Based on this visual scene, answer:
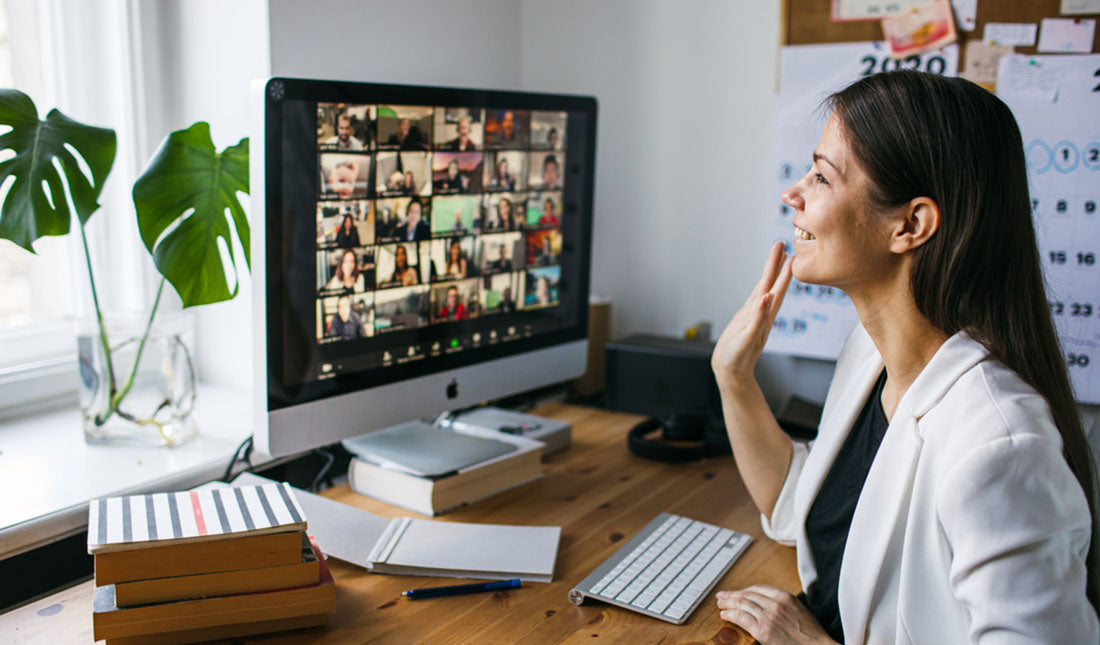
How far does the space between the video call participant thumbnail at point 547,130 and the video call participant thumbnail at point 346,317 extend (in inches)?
17.2

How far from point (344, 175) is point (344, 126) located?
0.07m

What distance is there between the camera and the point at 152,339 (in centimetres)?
147

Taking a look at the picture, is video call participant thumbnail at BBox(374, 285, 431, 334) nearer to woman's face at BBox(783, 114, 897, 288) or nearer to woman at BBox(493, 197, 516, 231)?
woman at BBox(493, 197, 516, 231)

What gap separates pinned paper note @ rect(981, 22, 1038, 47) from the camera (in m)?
1.60

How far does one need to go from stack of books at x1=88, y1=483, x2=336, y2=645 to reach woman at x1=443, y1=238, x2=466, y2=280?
515 millimetres

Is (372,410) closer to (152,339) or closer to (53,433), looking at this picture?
(152,339)

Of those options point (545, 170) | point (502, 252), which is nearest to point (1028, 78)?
point (545, 170)

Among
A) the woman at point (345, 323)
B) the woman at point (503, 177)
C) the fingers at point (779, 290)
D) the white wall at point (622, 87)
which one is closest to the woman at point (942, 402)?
the fingers at point (779, 290)

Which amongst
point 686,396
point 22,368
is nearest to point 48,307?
point 22,368

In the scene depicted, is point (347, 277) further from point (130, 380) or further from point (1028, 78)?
point (1028, 78)

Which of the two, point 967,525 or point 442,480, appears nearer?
point 967,525

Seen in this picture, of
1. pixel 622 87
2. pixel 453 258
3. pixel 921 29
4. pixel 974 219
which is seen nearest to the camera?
pixel 974 219

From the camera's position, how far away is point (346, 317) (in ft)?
4.28

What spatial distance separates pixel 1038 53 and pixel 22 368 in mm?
1857
